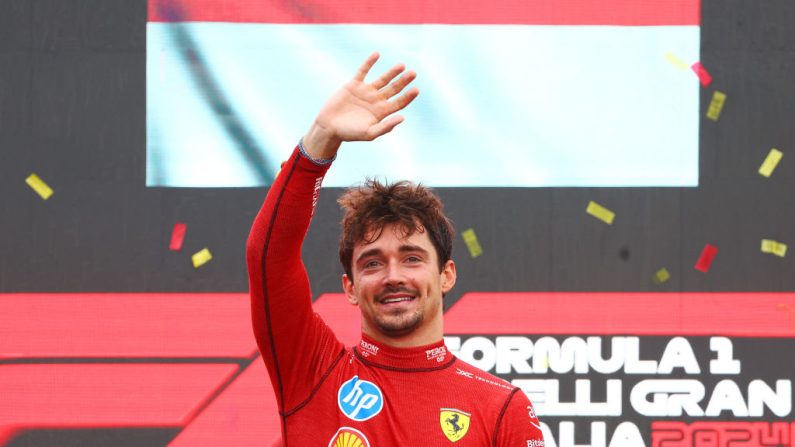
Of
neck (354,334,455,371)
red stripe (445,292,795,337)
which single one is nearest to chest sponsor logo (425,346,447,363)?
neck (354,334,455,371)

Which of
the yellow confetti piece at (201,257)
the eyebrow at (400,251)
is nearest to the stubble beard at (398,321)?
the eyebrow at (400,251)

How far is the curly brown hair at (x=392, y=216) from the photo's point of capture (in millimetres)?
1533

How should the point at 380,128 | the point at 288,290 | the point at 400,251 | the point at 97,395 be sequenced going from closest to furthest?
the point at 380,128 → the point at 288,290 → the point at 400,251 → the point at 97,395

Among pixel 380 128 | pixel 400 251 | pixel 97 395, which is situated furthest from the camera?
pixel 97 395

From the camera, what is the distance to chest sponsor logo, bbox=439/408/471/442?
1436mm

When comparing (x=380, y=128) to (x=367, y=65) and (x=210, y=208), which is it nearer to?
(x=367, y=65)

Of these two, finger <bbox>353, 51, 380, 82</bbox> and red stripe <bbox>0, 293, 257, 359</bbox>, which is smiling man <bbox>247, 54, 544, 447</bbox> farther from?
red stripe <bbox>0, 293, 257, 359</bbox>

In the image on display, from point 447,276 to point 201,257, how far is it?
3.52 feet

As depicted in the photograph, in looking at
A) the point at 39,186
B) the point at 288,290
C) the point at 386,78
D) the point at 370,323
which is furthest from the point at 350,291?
the point at 39,186

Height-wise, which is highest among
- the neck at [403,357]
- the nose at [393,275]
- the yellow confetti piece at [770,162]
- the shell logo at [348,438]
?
the yellow confetti piece at [770,162]

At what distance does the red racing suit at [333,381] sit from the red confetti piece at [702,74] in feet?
4.41

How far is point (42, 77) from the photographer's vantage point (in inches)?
98.2

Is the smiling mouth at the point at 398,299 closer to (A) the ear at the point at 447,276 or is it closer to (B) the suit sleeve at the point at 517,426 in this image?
(A) the ear at the point at 447,276

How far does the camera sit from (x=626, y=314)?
2.47 metres
